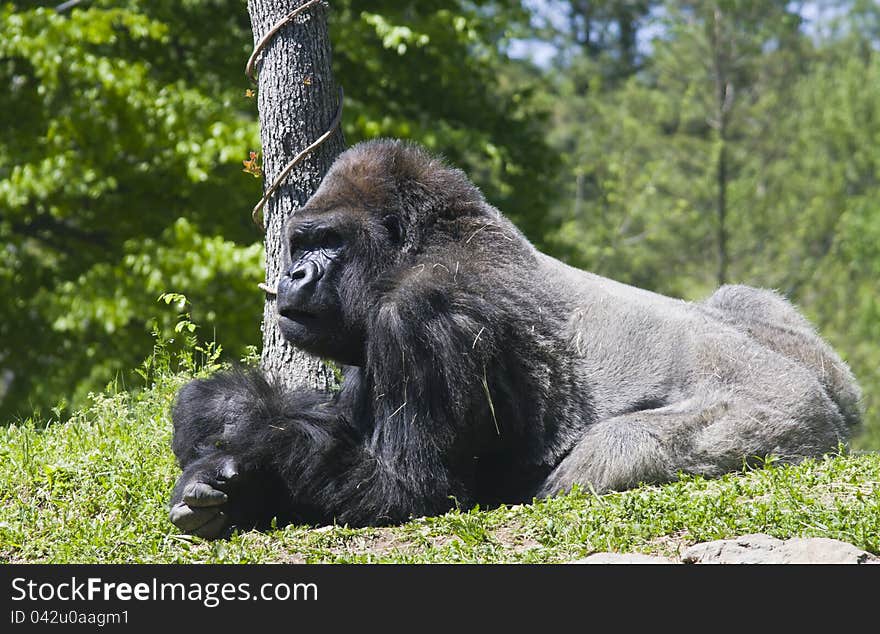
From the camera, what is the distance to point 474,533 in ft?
13.5

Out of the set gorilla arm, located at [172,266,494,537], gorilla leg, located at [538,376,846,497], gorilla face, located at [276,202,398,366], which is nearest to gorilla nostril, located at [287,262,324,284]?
gorilla face, located at [276,202,398,366]

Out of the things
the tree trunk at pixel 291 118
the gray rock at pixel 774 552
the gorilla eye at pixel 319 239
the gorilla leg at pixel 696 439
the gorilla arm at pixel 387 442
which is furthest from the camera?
the tree trunk at pixel 291 118

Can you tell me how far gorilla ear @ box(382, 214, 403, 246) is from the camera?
4.91 metres

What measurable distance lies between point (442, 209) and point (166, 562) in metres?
2.03

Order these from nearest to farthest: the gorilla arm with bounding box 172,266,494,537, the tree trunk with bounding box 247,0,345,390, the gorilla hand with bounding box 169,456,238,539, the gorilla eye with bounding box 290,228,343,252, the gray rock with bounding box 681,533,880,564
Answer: the gray rock with bounding box 681,533,880,564 < the gorilla hand with bounding box 169,456,238,539 < the gorilla arm with bounding box 172,266,494,537 < the gorilla eye with bounding box 290,228,343,252 < the tree trunk with bounding box 247,0,345,390

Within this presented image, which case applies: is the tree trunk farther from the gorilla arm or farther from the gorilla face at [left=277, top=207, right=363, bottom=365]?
the gorilla arm

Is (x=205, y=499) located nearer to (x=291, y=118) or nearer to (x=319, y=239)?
(x=319, y=239)

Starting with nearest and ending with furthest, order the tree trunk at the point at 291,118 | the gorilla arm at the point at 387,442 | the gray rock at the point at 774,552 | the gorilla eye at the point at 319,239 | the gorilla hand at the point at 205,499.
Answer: the gray rock at the point at 774,552 < the gorilla hand at the point at 205,499 < the gorilla arm at the point at 387,442 < the gorilla eye at the point at 319,239 < the tree trunk at the point at 291,118

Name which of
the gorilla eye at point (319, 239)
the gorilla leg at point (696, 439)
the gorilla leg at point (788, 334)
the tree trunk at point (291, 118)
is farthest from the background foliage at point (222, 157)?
the gorilla leg at point (788, 334)

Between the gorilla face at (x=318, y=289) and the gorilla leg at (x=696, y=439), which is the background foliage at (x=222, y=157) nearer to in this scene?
the gorilla face at (x=318, y=289)

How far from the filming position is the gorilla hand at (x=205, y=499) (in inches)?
169

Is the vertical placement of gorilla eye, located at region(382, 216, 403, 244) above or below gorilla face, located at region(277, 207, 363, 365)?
above

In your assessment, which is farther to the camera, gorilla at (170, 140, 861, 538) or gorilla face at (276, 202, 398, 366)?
gorilla face at (276, 202, 398, 366)

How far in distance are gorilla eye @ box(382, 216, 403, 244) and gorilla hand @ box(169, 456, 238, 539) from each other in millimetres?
1265
